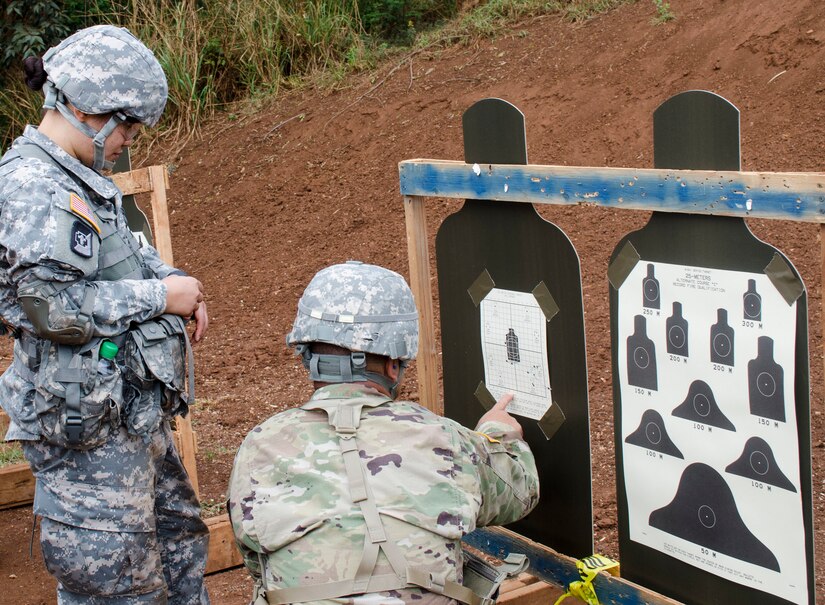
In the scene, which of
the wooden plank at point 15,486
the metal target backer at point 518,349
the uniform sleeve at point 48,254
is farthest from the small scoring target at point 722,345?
the wooden plank at point 15,486

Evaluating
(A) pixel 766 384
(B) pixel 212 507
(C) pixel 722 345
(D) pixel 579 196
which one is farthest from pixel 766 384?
(B) pixel 212 507

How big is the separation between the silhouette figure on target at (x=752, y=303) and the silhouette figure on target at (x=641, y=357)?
299 mm

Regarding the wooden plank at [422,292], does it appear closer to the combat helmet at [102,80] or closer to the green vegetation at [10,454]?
the combat helmet at [102,80]

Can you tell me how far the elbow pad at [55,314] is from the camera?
242cm

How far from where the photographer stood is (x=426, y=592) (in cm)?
214

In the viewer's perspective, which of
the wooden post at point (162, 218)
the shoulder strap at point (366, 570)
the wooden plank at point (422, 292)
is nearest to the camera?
the shoulder strap at point (366, 570)

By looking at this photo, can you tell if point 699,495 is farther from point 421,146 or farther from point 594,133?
point 421,146

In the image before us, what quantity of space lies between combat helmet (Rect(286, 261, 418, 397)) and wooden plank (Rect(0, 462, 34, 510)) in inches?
105

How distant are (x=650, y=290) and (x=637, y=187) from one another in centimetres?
27

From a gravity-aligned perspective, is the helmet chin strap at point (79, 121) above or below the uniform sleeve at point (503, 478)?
above

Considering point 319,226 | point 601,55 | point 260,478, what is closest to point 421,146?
point 319,226

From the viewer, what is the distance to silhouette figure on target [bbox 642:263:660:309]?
2457mm

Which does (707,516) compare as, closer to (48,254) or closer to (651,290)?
(651,290)

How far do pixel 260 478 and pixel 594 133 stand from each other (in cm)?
583
